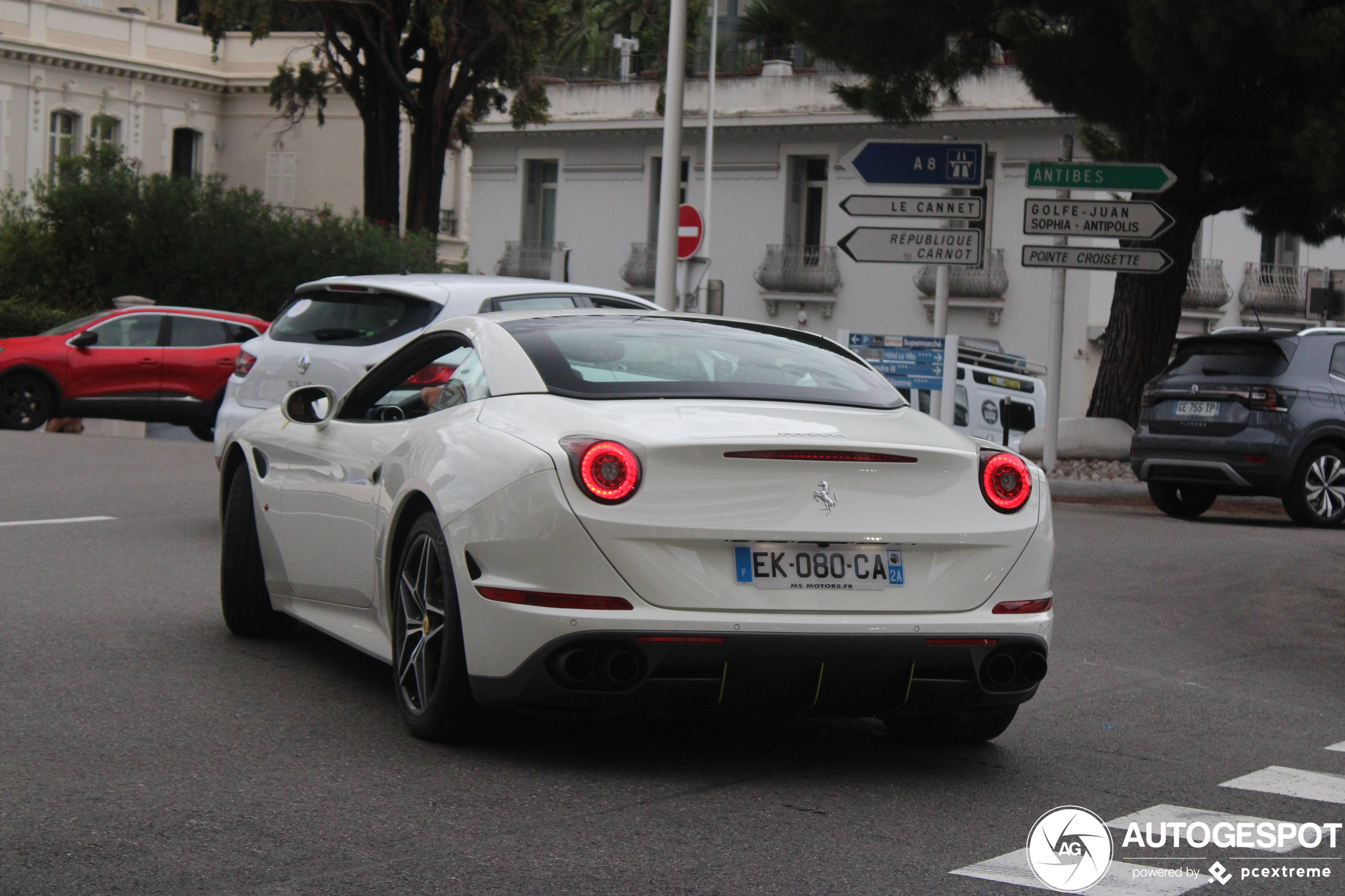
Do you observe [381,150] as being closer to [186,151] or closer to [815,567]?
[186,151]

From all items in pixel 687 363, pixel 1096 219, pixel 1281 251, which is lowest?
pixel 687 363

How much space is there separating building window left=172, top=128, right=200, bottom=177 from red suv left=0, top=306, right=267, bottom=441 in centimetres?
3897

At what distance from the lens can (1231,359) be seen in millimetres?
15586

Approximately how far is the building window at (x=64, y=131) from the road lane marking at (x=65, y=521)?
4611 cm

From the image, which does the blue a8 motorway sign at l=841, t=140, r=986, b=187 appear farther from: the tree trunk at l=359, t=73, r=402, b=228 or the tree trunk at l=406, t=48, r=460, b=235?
the tree trunk at l=359, t=73, r=402, b=228

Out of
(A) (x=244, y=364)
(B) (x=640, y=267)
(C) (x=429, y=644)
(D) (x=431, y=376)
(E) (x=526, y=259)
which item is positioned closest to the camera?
(C) (x=429, y=644)

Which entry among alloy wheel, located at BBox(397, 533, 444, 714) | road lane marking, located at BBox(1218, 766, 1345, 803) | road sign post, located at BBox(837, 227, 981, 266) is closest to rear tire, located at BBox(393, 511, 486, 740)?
alloy wheel, located at BBox(397, 533, 444, 714)

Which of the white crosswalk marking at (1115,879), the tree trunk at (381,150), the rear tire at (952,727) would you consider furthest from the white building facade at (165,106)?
the white crosswalk marking at (1115,879)

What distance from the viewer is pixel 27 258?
30.7m

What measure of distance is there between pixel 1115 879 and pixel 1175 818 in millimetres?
752

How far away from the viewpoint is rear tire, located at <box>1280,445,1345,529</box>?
15320 millimetres

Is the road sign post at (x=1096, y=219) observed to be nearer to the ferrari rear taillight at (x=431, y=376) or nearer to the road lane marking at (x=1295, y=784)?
the ferrari rear taillight at (x=431, y=376)

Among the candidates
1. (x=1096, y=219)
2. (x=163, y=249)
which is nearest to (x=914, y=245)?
(x=1096, y=219)

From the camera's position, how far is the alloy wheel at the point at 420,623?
18.0ft
